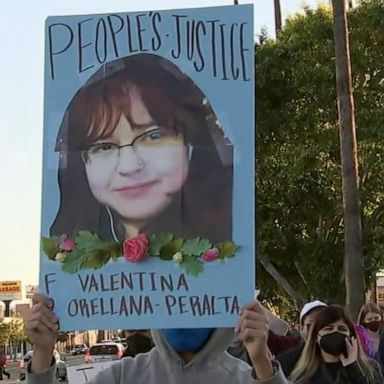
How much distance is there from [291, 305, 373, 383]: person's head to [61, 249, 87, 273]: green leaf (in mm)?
2431

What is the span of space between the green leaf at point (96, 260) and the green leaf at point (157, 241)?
0.13m

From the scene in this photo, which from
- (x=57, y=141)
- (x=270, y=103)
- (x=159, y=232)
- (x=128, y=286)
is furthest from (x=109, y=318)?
(x=270, y=103)

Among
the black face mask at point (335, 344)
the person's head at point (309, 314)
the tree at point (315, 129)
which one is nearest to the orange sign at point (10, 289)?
the tree at point (315, 129)

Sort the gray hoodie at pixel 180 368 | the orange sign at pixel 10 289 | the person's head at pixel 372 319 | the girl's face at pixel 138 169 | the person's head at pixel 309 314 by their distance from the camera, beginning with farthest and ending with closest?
the orange sign at pixel 10 289
the person's head at pixel 372 319
the person's head at pixel 309 314
the girl's face at pixel 138 169
the gray hoodie at pixel 180 368

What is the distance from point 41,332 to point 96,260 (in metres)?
0.27

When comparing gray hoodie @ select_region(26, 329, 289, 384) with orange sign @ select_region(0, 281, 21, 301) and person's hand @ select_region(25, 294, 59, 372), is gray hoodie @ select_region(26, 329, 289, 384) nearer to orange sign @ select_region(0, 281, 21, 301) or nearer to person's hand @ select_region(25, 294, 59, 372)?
person's hand @ select_region(25, 294, 59, 372)

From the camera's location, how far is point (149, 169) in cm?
279

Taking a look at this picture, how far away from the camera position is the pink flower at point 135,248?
107 inches

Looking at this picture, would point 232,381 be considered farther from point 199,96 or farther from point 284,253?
point 284,253

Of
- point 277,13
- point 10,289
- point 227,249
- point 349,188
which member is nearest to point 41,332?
point 227,249

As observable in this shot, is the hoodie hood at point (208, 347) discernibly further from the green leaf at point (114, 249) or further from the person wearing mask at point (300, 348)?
the person wearing mask at point (300, 348)

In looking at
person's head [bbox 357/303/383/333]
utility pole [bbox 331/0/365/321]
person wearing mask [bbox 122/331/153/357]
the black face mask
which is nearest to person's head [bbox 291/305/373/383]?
A: the black face mask

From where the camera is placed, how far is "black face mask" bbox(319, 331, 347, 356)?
4.88 meters

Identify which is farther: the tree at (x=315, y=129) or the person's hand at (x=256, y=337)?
the tree at (x=315, y=129)
